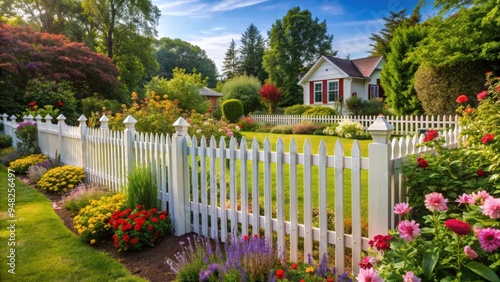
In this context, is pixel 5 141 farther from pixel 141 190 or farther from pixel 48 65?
pixel 141 190

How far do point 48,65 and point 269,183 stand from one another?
50.1ft

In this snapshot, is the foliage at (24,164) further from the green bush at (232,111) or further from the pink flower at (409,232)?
the green bush at (232,111)

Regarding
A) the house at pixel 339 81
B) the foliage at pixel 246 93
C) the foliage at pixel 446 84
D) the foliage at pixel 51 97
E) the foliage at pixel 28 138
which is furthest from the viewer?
the foliage at pixel 246 93

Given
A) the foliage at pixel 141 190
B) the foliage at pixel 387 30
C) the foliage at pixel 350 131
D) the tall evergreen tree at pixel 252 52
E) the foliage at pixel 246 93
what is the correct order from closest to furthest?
the foliage at pixel 141 190 < the foliage at pixel 350 131 < the foliage at pixel 246 93 < the foliage at pixel 387 30 < the tall evergreen tree at pixel 252 52

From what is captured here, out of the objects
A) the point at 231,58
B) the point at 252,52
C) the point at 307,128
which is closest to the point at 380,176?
the point at 307,128

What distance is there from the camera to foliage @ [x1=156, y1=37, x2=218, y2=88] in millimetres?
57094

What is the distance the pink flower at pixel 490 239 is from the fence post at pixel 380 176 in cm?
88

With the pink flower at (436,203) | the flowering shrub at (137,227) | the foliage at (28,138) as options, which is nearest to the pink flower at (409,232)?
the pink flower at (436,203)

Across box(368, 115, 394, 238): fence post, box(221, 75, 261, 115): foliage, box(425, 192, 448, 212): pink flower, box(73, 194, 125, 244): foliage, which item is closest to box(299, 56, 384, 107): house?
box(221, 75, 261, 115): foliage

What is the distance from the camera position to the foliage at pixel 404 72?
1505cm

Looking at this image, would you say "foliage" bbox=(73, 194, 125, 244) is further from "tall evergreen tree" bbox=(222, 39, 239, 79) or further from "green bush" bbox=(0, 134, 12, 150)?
"tall evergreen tree" bbox=(222, 39, 239, 79)

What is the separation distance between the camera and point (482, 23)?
10.8 m

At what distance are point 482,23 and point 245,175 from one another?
1139 centimetres

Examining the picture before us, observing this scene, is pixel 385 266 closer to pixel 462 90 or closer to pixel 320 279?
pixel 320 279
